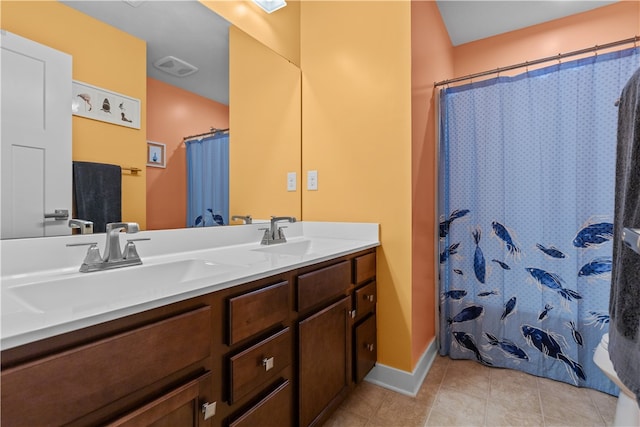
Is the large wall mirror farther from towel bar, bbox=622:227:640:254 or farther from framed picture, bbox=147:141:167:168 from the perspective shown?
towel bar, bbox=622:227:640:254

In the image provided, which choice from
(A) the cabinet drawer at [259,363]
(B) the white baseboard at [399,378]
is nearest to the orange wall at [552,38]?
(B) the white baseboard at [399,378]

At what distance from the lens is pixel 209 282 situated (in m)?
0.80

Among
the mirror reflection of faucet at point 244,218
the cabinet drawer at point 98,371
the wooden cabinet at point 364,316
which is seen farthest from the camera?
the mirror reflection of faucet at point 244,218

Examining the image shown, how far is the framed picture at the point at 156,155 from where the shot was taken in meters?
1.22

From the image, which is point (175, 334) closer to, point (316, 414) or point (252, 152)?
point (316, 414)

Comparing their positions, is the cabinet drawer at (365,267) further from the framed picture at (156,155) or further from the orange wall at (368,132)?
the framed picture at (156,155)

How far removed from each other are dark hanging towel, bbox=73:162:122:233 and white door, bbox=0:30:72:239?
0.09ft

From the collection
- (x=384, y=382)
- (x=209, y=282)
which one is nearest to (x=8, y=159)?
(x=209, y=282)

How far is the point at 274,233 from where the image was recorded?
67.9 inches

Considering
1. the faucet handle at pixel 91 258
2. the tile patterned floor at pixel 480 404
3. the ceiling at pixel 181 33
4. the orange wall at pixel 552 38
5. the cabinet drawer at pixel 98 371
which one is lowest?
the tile patterned floor at pixel 480 404

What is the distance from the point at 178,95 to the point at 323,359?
1272 mm

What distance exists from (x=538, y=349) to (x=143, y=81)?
244cm

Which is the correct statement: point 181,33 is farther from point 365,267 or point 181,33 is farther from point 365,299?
point 365,299

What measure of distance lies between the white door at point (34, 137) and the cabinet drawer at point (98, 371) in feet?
1.93
